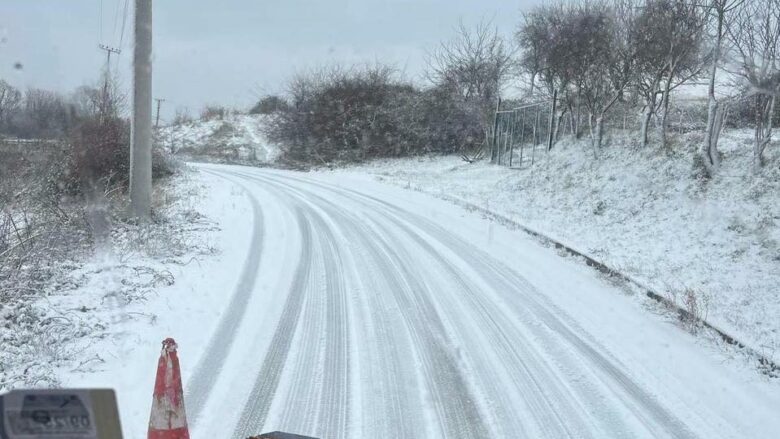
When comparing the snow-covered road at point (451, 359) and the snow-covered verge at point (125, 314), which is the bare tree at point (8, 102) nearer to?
the snow-covered verge at point (125, 314)

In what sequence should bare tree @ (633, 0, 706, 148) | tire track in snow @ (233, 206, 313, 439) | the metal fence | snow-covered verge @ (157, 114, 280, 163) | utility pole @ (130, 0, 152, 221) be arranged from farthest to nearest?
1. snow-covered verge @ (157, 114, 280, 163)
2. the metal fence
3. bare tree @ (633, 0, 706, 148)
4. utility pole @ (130, 0, 152, 221)
5. tire track in snow @ (233, 206, 313, 439)

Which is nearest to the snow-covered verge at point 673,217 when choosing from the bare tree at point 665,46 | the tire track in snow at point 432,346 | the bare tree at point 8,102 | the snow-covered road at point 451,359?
the snow-covered road at point 451,359

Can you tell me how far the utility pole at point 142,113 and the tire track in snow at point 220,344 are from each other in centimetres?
374

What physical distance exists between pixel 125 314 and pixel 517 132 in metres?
27.0

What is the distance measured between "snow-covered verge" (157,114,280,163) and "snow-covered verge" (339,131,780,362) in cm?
2535

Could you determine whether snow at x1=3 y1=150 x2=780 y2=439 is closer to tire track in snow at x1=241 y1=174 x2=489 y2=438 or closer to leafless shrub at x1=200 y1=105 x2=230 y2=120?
tire track in snow at x1=241 y1=174 x2=489 y2=438

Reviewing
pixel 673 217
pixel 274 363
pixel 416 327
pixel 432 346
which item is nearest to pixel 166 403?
pixel 274 363

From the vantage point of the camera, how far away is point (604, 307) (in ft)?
28.4

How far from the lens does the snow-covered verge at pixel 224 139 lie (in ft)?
152

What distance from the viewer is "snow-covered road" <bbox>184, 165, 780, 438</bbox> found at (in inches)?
200

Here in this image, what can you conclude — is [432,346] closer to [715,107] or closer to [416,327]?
[416,327]

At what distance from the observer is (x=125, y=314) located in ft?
24.3

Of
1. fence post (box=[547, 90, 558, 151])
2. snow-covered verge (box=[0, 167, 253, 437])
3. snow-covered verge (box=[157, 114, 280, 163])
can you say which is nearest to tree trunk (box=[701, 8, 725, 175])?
fence post (box=[547, 90, 558, 151])

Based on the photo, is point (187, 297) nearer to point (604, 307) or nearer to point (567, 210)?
point (604, 307)
